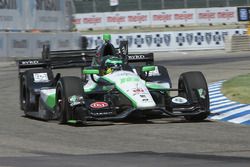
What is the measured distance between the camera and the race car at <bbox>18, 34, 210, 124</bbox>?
11.7 m

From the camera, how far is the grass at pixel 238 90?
1484 centimetres

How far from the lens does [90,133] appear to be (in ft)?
35.0

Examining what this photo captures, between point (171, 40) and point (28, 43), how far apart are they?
27.5 feet

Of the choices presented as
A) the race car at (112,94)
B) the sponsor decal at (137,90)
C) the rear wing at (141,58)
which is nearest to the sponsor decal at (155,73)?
the race car at (112,94)

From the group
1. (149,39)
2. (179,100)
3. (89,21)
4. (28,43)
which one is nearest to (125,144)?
(179,100)

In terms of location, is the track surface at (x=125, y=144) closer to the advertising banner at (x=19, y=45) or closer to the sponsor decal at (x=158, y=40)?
the advertising banner at (x=19, y=45)

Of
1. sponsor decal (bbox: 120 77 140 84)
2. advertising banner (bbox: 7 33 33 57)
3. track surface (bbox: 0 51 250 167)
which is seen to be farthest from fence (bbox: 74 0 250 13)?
sponsor decal (bbox: 120 77 140 84)

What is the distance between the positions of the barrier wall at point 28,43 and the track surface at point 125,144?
1796cm

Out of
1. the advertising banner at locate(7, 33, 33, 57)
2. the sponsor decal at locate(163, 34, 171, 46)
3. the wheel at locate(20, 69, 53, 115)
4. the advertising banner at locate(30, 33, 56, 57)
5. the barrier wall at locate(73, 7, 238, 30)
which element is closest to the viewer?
the wheel at locate(20, 69, 53, 115)

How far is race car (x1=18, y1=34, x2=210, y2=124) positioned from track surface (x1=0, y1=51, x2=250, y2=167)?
241 mm

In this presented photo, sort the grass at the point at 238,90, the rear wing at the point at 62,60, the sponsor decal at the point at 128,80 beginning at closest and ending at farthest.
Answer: the sponsor decal at the point at 128,80, the rear wing at the point at 62,60, the grass at the point at 238,90

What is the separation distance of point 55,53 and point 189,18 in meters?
37.0

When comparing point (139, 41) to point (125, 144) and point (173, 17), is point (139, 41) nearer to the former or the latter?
point (173, 17)

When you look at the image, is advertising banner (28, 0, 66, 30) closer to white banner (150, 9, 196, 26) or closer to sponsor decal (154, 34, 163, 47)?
sponsor decal (154, 34, 163, 47)
